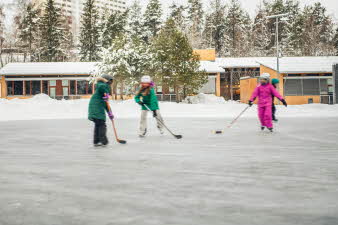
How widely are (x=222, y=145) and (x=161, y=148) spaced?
4.44 ft

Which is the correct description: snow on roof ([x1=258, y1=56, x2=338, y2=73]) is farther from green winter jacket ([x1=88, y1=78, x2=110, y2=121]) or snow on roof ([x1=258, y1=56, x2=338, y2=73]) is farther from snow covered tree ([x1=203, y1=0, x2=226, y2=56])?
snow covered tree ([x1=203, y1=0, x2=226, y2=56])

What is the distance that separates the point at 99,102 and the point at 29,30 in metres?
53.0

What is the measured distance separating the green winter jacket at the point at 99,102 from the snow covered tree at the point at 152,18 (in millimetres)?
57624

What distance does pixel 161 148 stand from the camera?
841 centimetres

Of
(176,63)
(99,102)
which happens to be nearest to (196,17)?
(176,63)

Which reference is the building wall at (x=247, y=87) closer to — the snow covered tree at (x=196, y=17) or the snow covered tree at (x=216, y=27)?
the snow covered tree at (x=216, y=27)

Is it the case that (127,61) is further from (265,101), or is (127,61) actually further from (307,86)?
(265,101)

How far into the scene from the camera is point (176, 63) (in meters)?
31.3

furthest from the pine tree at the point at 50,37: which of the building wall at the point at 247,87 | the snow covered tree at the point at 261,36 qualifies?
the snow covered tree at the point at 261,36

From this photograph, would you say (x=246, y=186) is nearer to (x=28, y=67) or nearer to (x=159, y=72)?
(x=159, y=72)

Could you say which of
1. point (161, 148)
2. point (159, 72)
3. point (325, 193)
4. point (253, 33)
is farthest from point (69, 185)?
point (253, 33)

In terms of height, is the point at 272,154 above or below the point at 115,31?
below

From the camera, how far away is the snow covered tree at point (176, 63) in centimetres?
3100

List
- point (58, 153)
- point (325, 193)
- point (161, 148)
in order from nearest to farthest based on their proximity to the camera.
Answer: point (325, 193) < point (58, 153) < point (161, 148)
